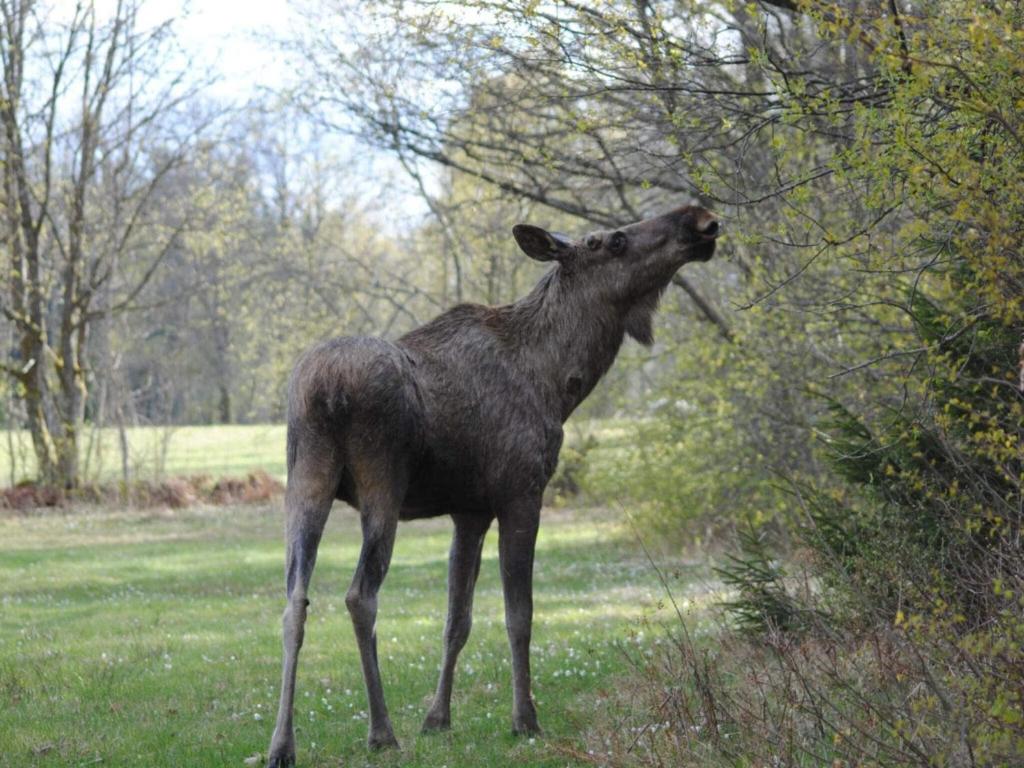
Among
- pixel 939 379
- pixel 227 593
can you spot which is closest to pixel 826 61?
pixel 939 379

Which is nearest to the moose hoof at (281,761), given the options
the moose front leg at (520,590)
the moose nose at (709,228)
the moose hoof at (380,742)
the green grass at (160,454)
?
the moose hoof at (380,742)

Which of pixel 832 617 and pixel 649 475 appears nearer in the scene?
pixel 832 617

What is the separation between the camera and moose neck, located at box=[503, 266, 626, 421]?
750 cm

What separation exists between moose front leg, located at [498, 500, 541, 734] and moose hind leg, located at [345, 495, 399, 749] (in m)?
0.74

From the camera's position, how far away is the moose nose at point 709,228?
294 inches

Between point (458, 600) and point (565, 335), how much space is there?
1745mm

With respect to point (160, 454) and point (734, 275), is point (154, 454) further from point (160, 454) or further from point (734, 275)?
point (734, 275)

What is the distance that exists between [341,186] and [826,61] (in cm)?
3560

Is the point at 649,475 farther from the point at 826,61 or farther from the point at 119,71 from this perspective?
the point at 119,71

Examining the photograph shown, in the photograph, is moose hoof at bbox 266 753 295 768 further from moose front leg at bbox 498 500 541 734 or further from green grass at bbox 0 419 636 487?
green grass at bbox 0 419 636 487

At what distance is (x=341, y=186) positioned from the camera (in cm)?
4700

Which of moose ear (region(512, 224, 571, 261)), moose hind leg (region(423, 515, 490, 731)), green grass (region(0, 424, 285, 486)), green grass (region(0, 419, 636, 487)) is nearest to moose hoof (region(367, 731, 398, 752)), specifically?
moose hind leg (region(423, 515, 490, 731))

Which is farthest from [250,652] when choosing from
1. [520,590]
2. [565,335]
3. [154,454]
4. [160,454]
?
[160,454]

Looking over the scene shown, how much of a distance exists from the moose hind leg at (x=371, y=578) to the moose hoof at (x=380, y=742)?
0.18m
